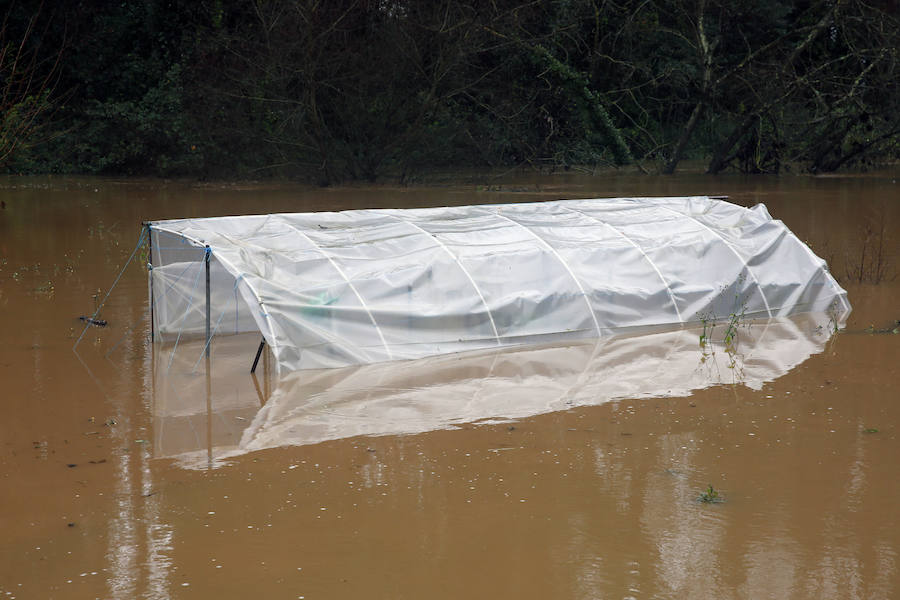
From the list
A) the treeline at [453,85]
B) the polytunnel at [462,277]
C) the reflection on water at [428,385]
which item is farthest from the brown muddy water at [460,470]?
the treeline at [453,85]

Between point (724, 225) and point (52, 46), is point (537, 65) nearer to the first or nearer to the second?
point (52, 46)

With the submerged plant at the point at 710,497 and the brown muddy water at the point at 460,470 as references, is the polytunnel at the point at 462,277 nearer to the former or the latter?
the brown muddy water at the point at 460,470

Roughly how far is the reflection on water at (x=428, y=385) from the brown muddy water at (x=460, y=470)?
1.4 inches

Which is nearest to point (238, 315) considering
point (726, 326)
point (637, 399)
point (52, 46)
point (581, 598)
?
point (637, 399)

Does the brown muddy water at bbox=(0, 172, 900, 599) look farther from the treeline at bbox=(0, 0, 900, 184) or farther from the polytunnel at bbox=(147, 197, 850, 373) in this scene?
the treeline at bbox=(0, 0, 900, 184)

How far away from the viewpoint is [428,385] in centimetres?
950

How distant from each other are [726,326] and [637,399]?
3.57m

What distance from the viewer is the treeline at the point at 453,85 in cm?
2652

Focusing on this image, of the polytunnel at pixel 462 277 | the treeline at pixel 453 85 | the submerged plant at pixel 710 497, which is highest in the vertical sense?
the treeline at pixel 453 85

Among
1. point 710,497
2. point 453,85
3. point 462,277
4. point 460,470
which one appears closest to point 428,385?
point 462,277

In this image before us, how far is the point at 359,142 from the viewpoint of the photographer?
92.7ft

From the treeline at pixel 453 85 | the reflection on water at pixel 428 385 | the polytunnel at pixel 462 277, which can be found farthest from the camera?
the treeline at pixel 453 85

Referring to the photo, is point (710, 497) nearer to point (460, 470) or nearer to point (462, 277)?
point (460, 470)

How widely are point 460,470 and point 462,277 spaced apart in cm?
427
